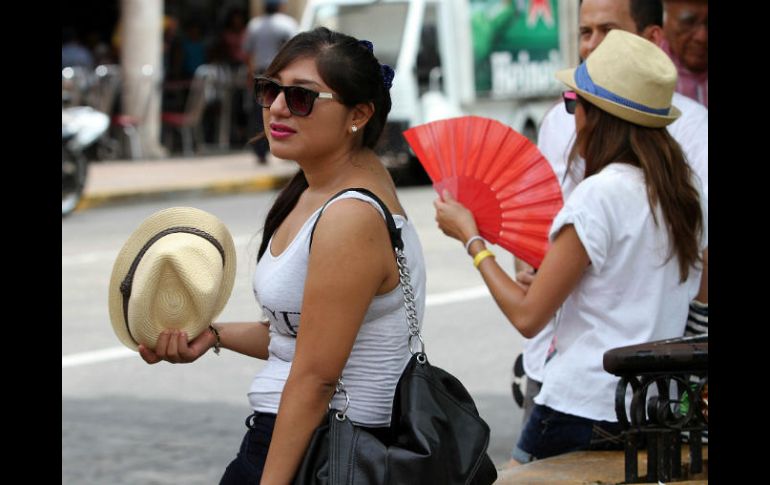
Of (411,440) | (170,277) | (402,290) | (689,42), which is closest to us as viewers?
(411,440)

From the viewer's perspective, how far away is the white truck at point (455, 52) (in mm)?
17984

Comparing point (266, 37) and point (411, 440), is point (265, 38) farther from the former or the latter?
point (411, 440)

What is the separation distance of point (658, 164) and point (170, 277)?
130 centimetres

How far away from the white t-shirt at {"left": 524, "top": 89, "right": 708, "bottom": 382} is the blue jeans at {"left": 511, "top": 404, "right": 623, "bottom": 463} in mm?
326

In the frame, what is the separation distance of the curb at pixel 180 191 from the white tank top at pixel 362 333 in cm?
1279

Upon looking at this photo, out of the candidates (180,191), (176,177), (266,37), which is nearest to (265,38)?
(266,37)

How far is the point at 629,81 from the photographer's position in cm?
369

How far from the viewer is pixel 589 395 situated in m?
3.70

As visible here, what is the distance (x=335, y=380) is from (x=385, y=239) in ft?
0.96

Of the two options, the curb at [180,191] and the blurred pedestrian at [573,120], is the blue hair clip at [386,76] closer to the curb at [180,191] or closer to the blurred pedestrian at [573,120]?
the blurred pedestrian at [573,120]

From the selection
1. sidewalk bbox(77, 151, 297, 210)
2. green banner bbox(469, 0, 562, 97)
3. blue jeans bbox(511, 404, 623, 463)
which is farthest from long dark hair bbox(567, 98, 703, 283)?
green banner bbox(469, 0, 562, 97)
